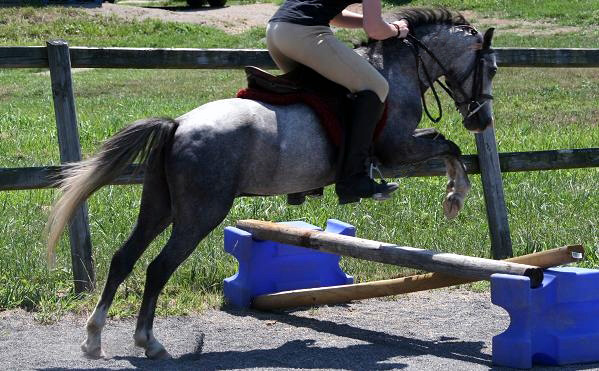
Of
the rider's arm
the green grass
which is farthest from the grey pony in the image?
the green grass

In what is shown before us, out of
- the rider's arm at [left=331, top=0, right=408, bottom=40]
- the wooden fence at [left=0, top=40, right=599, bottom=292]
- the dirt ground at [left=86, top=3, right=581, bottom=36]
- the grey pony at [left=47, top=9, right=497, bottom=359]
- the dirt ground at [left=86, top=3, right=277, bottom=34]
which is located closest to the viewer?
the grey pony at [left=47, top=9, right=497, bottom=359]

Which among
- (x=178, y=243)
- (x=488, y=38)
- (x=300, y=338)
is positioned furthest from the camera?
(x=488, y=38)

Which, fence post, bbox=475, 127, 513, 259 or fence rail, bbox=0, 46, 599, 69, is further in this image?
fence post, bbox=475, 127, 513, 259

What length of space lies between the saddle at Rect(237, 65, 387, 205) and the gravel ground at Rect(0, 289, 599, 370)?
49.8 inches

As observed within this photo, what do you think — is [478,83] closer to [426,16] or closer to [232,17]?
[426,16]

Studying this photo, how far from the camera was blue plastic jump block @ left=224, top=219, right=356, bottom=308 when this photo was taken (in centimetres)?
753

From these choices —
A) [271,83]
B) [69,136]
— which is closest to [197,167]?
[271,83]

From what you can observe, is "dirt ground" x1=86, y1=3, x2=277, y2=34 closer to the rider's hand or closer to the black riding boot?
the rider's hand

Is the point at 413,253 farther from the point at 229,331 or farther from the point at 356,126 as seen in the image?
the point at 229,331

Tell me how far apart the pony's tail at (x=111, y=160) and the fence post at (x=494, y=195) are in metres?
3.20

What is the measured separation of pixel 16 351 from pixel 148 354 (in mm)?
800

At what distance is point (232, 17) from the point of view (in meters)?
44.7

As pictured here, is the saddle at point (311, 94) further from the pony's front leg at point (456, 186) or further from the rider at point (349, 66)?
the pony's front leg at point (456, 186)

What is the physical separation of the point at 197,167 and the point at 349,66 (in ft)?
3.81
